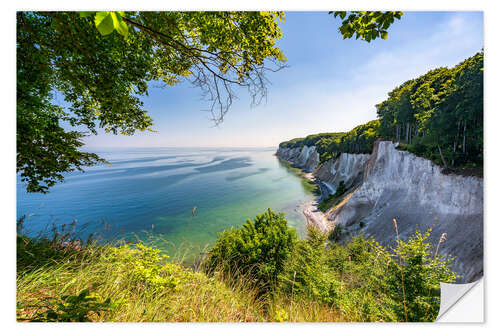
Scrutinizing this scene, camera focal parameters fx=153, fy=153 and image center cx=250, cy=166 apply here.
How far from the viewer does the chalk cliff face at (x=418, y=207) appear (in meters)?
4.24

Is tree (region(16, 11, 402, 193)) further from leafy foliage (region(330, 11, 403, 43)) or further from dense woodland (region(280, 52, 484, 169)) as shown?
dense woodland (region(280, 52, 484, 169))

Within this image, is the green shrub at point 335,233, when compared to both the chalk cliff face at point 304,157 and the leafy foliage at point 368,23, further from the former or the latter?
the chalk cliff face at point 304,157

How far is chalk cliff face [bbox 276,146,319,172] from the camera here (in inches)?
1391

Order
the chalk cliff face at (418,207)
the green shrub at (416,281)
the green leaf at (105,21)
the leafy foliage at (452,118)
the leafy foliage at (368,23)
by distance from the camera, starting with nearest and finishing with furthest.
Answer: the green leaf at (105,21)
the leafy foliage at (368,23)
the green shrub at (416,281)
the leafy foliage at (452,118)
the chalk cliff face at (418,207)

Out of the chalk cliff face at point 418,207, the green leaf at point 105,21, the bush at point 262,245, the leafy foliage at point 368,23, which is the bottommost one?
the bush at point 262,245

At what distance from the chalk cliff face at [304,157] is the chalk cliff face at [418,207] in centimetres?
2263

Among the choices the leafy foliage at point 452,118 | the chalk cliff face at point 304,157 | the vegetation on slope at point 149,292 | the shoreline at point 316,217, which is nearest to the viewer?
the vegetation on slope at point 149,292

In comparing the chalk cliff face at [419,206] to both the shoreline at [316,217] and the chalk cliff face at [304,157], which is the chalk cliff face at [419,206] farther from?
the chalk cliff face at [304,157]

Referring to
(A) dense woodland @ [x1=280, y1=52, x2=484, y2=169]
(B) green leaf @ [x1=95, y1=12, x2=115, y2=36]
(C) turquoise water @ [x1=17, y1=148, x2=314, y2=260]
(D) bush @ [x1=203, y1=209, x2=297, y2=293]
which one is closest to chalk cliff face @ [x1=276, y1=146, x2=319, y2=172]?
(C) turquoise water @ [x1=17, y1=148, x2=314, y2=260]

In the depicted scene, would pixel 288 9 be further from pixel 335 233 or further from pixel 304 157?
pixel 304 157

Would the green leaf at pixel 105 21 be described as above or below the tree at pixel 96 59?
below

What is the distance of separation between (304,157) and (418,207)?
115ft

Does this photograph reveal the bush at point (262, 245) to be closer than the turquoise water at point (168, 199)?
Yes

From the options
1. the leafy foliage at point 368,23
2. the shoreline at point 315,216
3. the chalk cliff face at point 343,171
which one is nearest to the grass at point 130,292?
the leafy foliage at point 368,23
